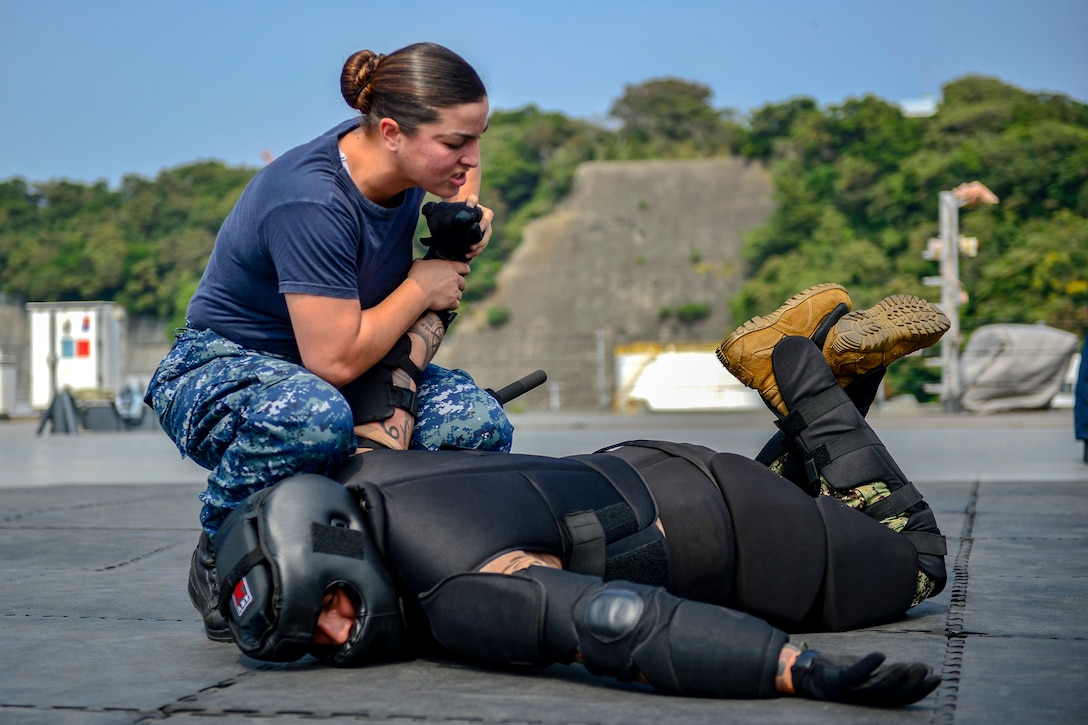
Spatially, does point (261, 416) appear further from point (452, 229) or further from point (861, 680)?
point (861, 680)

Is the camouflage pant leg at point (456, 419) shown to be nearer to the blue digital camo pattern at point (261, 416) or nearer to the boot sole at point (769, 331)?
the blue digital camo pattern at point (261, 416)

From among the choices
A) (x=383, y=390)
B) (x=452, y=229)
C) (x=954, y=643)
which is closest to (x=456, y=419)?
(x=383, y=390)

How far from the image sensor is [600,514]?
7.23 feet

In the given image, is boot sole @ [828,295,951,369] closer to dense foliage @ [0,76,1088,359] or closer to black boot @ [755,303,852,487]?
black boot @ [755,303,852,487]

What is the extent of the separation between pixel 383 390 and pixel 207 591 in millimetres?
572

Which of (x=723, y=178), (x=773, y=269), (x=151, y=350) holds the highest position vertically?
(x=723, y=178)

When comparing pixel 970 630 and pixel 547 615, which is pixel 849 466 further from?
pixel 547 615

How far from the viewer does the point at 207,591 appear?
8.55ft

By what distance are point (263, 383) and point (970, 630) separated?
1.53 meters

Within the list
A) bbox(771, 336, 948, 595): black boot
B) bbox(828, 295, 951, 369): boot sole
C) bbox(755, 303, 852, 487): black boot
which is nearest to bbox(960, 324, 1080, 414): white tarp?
bbox(828, 295, 951, 369): boot sole

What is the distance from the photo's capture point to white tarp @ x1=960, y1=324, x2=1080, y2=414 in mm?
21016

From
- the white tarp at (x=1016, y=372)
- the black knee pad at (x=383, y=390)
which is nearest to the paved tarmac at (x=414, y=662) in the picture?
the black knee pad at (x=383, y=390)

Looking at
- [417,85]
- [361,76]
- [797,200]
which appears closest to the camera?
[417,85]

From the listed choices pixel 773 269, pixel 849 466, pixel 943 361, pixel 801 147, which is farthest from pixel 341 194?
pixel 801 147
